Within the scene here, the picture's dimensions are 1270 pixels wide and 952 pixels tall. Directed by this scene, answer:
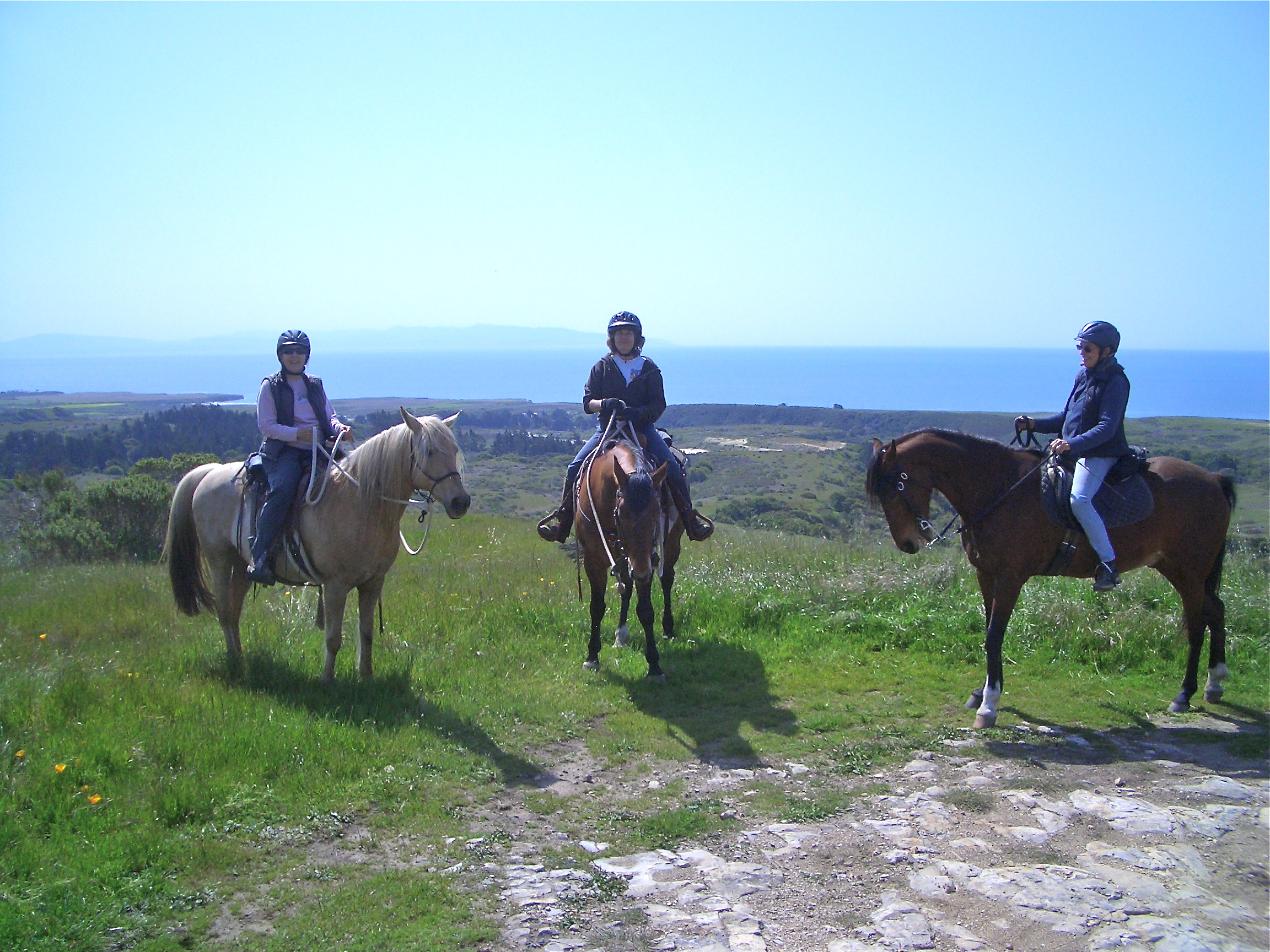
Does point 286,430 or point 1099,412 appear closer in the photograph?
point 1099,412

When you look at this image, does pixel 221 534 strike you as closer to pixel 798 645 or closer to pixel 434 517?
pixel 798 645

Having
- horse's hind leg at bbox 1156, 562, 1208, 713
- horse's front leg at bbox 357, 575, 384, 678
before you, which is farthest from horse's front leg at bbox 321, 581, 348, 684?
horse's hind leg at bbox 1156, 562, 1208, 713

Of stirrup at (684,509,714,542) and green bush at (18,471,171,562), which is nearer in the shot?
stirrup at (684,509,714,542)

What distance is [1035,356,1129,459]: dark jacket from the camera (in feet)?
21.7

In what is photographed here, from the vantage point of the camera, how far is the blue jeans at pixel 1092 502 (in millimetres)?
6727

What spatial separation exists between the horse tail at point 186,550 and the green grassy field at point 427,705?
475 mm

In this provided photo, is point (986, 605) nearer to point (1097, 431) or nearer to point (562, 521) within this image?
point (1097, 431)

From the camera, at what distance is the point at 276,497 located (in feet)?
23.4

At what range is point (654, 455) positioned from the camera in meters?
8.76

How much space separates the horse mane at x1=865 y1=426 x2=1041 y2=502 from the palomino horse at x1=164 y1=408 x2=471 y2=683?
3438 mm

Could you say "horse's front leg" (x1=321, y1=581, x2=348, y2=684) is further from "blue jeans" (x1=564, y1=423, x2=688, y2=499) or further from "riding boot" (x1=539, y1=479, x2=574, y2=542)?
"blue jeans" (x1=564, y1=423, x2=688, y2=499)

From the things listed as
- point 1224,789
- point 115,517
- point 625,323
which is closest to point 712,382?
point 115,517

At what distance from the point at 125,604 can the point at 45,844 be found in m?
5.73

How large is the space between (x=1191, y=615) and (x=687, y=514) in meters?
4.70
